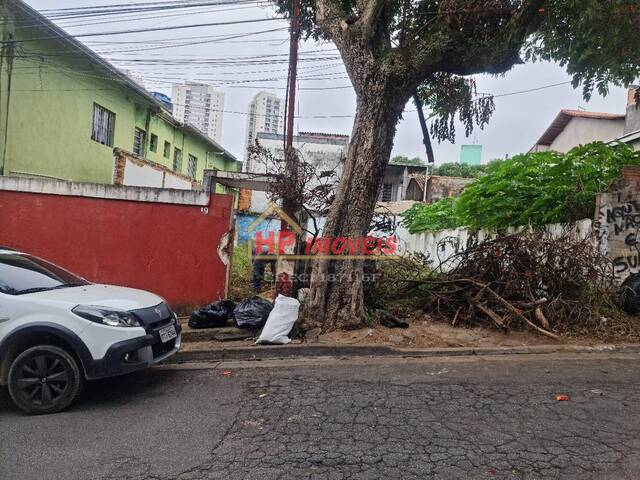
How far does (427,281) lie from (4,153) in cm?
1159

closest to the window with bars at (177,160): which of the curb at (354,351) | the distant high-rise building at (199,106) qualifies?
the distant high-rise building at (199,106)

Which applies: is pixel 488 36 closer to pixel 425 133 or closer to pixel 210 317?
pixel 425 133

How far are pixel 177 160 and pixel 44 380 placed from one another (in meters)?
20.1

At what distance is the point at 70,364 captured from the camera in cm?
419

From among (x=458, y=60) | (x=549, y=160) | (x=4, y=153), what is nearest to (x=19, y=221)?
(x=4, y=153)

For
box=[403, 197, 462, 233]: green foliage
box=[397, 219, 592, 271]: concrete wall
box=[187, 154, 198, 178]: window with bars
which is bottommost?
box=[397, 219, 592, 271]: concrete wall

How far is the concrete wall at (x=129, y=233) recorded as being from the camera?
7961 mm

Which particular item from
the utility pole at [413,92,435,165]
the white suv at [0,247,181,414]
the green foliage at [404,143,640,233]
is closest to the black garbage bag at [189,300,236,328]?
the white suv at [0,247,181,414]

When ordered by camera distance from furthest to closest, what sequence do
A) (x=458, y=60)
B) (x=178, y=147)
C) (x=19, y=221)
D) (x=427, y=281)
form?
(x=178, y=147), (x=19, y=221), (x=427, y=281), (x=458, y=60)

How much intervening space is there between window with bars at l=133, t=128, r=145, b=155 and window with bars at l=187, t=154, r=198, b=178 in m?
5.56

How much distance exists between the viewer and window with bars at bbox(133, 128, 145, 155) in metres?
18.4

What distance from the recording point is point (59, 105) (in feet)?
44.5

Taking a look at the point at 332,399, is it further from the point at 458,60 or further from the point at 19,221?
the point at 19,221

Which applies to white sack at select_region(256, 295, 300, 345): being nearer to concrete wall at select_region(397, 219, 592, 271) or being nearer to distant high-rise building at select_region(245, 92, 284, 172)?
concrete wall at select_region(397, 219, 592, 271)
